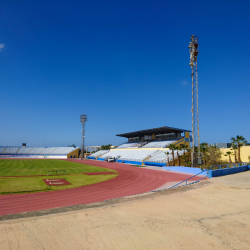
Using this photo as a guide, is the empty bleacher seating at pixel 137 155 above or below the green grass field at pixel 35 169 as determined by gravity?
above

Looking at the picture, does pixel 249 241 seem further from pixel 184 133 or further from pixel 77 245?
pixel 184 133

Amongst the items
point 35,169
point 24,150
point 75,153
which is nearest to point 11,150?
point 24,150

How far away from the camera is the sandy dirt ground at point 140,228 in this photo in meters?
6.35

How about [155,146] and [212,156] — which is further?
[155,146]

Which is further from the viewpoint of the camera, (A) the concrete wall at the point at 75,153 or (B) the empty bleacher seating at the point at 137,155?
(A) the concrete wall at the point at 75,153

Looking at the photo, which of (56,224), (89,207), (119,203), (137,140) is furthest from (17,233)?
(137,140)

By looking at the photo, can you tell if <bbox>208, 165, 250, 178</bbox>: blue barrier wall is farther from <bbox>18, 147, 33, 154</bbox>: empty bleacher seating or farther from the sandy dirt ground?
<bbox>18, 147, 33, 154</bbox>: empty bleacher seating

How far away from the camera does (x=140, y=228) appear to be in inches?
299

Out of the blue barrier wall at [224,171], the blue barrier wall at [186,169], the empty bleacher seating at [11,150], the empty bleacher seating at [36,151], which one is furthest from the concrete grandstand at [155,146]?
the empty bleacher seating at [11,150]

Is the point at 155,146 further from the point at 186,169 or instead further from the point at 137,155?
the point at 186,169

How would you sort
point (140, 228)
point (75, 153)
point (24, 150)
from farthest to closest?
point (24, 150)
point (75, 153)
point (140, 228)

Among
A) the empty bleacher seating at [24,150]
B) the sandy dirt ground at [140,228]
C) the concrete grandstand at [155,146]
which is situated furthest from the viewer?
the empty bleacher seating at [24,150]

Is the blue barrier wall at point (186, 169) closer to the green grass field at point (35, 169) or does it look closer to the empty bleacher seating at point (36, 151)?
the green grass field at point (35, 169)

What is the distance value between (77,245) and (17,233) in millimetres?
2556
